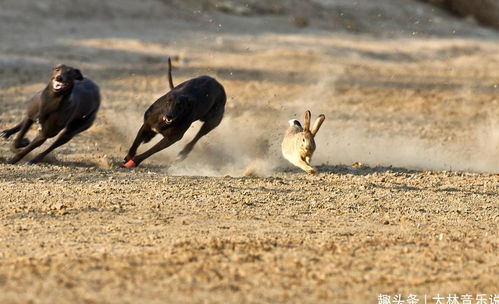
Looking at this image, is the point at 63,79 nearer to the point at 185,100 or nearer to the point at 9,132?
the point at 185,100

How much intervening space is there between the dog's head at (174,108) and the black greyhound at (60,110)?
40.9 inches

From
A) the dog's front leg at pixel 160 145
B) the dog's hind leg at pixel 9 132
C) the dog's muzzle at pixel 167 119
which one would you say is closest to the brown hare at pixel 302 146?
the dog's front leg at pixel 160 145

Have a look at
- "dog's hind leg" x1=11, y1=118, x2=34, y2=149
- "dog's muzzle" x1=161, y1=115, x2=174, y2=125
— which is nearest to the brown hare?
"dog's muzzle" x1=161, y1=115, x2=174, y2=125

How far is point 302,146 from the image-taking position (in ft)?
36.7

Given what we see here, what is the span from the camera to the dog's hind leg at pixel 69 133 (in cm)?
1156

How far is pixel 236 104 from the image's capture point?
1702 centimetres

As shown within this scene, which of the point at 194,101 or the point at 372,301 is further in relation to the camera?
the point at 194,101

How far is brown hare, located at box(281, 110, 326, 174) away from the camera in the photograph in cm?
1117

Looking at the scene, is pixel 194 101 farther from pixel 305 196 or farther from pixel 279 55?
pixel 279 55

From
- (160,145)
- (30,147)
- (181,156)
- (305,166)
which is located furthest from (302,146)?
(30,147)

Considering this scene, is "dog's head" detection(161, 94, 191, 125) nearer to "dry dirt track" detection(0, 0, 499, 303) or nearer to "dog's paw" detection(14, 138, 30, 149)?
"dry dirt track" detection(0, 0, 499, 303)

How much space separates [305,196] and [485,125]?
7.71 m

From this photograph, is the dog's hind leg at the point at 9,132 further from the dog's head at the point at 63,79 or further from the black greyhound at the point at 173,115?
the black greyhound at the point at 173,115

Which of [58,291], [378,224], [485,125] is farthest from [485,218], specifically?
[485,125]
